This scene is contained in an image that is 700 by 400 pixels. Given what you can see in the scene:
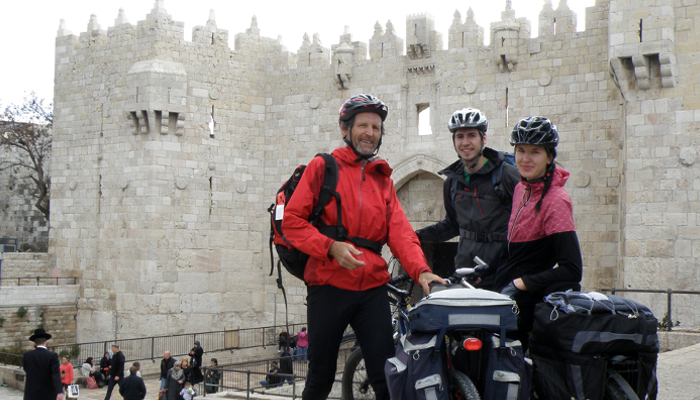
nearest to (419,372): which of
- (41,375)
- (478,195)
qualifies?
(478,195)

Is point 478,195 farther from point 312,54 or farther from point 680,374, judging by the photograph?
point 312,54

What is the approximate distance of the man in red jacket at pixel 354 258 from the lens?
4.00 meters

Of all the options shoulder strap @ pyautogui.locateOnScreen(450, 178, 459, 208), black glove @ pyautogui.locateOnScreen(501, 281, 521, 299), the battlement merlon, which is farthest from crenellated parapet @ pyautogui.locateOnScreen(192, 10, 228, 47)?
black glove @ pyautogui.locateOnScreen(501, 281, 521, 299)

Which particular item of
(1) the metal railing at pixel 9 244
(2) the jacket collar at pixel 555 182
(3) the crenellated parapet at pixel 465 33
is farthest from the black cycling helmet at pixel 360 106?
(1) the metal railing at pixel 9 244

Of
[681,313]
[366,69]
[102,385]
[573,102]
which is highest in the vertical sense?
[366,69]

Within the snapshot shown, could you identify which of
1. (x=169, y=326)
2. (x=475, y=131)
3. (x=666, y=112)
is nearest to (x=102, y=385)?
(x=169, y=326)

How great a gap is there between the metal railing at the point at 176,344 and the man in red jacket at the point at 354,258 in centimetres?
1273

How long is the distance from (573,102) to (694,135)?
3250 mm

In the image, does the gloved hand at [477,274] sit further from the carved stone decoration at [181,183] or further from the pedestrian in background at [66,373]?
the carved stone decoration at [181,183]

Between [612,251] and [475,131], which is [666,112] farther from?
[475,131]

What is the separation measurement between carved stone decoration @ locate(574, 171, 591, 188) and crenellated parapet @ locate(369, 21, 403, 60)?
4.96 metres

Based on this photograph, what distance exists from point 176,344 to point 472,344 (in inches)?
560

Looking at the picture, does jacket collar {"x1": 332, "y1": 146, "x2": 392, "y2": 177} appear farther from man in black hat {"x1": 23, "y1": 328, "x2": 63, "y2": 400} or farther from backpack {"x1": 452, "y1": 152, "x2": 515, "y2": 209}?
man in black hat {"x1": 23, "y1": 328, "x2": 63, "y2": 400}

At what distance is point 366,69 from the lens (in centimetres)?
1747
